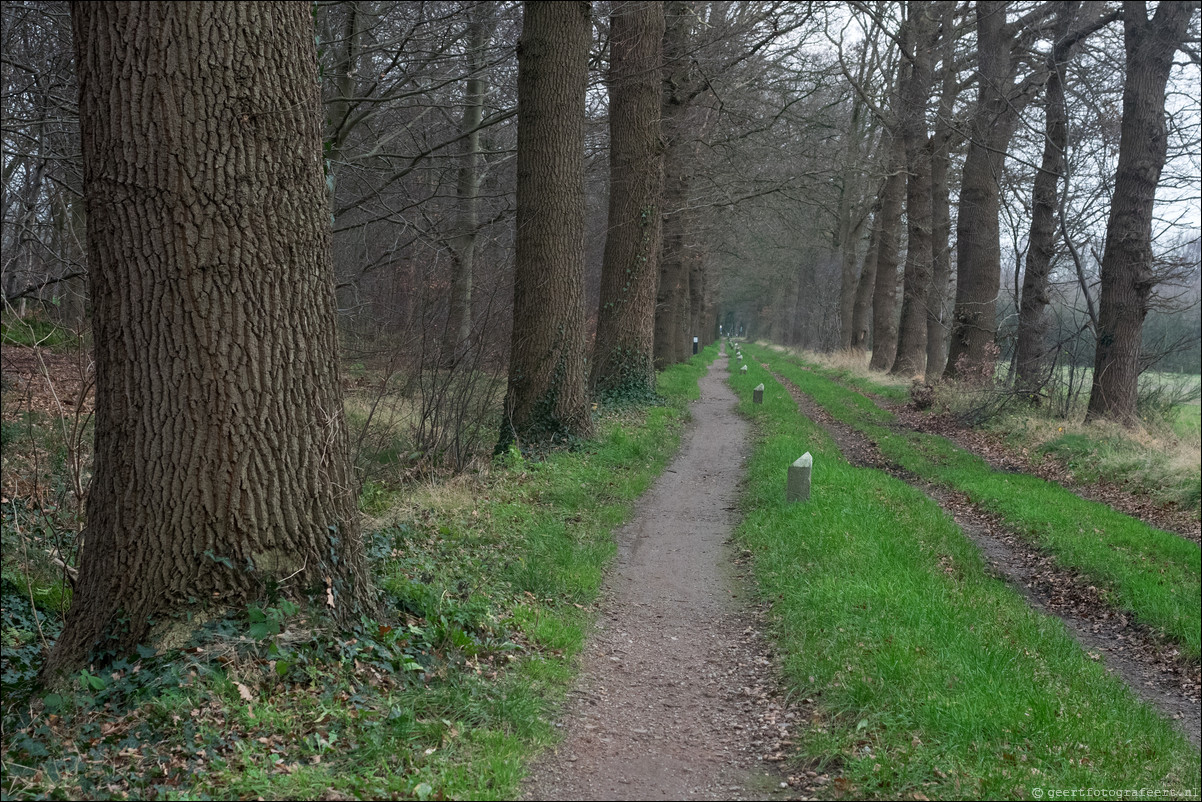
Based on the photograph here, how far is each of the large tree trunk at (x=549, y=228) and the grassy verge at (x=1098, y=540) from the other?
5.47m

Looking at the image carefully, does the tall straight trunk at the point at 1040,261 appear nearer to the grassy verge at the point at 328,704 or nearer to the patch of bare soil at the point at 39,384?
the grassy verge at the point at 328,704

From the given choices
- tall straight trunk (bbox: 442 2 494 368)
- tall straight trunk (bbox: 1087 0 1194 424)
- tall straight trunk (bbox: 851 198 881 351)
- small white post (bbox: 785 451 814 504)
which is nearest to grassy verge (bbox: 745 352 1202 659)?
small white post (bbox: 785 451 814 504)

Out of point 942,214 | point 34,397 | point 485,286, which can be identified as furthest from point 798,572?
point 942,214

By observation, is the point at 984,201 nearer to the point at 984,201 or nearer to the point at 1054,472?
the point at 984,201

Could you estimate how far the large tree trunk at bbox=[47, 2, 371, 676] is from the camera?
3.99 m

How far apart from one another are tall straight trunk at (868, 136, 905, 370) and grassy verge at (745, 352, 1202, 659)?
14.1 metres

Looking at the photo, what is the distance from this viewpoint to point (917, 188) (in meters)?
24.0

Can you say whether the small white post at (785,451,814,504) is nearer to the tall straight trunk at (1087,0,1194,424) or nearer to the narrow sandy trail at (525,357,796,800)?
the narrow sandy trail at (525,357,796,800)

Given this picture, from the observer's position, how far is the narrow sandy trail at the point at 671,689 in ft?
13.2

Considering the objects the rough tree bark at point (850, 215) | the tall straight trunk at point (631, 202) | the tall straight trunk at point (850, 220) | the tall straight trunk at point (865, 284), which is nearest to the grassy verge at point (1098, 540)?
the tall straight trunk at point (631, 202)

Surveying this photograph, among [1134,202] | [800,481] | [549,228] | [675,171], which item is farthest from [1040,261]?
[549,228]

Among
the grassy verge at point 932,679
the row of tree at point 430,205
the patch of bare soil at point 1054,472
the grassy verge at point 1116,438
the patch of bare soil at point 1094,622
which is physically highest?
the row of tree at point 430,205

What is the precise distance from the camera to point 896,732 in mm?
4379

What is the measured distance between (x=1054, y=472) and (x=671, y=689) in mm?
9397
